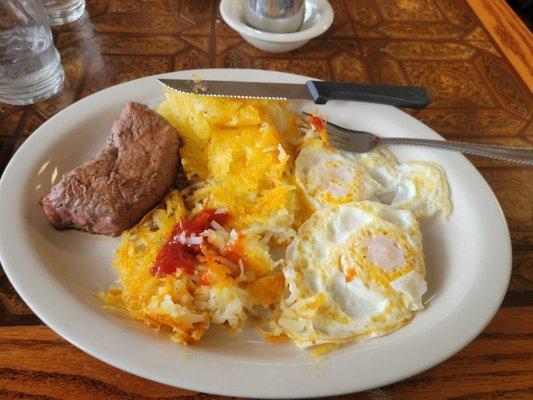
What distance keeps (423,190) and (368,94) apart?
509mm

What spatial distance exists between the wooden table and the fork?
259 mm

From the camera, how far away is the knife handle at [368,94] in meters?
1.91

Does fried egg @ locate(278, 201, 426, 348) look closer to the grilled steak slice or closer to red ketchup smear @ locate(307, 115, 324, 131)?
red ketchup smear @ locate(307, 115, 324, 131)

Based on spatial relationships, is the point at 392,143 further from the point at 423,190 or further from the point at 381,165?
the point at 423,190

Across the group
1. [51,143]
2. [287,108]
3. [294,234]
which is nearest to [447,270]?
[294,234]

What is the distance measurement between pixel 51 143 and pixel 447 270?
1.50 meters

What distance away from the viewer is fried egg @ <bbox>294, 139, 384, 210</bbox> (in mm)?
1659

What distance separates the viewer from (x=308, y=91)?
6.27 feet

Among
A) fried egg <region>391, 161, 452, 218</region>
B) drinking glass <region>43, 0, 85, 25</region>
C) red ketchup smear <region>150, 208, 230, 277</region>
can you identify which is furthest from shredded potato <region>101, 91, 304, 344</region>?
drinking glass <region>43, 0, 85, 25</region>

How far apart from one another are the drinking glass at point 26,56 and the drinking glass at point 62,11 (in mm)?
450

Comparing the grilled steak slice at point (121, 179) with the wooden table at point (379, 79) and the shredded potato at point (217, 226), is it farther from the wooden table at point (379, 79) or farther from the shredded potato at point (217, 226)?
the wooden table at point (379, 79)

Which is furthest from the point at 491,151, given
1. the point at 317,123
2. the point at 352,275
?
the point at 352,275

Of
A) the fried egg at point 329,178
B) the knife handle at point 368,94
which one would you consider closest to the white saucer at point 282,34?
the knife handle at point 368,94

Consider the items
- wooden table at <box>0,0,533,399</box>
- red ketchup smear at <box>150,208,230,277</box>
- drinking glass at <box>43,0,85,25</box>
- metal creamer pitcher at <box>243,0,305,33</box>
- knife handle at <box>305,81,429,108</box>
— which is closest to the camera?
wooden table at <box>0,0,533,399</box>
